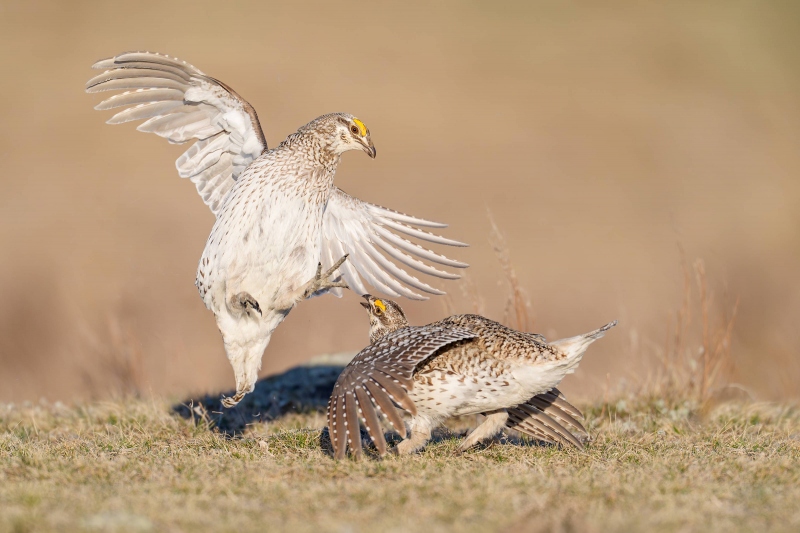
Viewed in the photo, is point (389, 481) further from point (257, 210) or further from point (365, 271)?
point (365, 271)

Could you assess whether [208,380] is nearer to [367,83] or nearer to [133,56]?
[133,56]

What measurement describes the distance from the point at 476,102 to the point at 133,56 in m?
19.1

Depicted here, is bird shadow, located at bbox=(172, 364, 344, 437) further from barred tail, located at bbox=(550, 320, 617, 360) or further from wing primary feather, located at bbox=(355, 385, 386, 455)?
barred tail, located at bbox=(550, 320, 617, 360)

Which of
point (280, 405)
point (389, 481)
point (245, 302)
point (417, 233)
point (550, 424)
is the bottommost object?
point (280, 405)

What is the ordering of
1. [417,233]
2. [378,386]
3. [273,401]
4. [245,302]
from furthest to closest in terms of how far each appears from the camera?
1. [273,401]
2. [417,233]
3. [245,302]
4. [378,386]

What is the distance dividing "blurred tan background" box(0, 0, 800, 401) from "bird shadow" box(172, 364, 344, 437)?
2.89 feet

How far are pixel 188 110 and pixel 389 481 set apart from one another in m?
3.45

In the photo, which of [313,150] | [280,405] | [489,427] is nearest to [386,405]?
[489,427]

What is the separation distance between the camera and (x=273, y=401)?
8.03 m

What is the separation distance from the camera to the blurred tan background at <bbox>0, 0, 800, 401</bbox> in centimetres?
1252

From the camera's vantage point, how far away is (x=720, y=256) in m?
16.6

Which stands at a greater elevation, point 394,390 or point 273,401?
point 394,390

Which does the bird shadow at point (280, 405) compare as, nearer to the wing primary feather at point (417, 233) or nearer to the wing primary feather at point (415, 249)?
the wing primary feather at point (415, 249)

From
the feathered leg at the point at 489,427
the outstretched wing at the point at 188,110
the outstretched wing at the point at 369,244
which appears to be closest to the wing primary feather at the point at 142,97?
the outstretched wing at the point at 188,110
